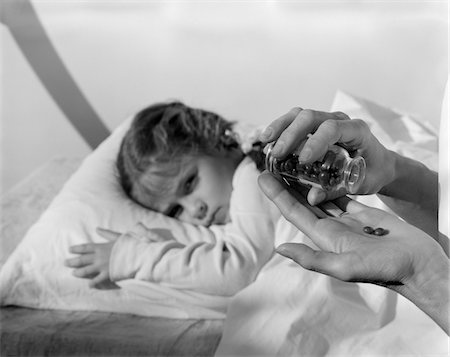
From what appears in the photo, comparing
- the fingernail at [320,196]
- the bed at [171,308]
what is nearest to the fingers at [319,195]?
the fingernail at [320,196]

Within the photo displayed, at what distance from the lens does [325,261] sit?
0.65 meters

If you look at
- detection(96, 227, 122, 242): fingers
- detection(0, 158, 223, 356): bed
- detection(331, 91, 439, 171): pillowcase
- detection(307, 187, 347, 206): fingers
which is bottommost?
detection(0, 158, 223, 356): bed

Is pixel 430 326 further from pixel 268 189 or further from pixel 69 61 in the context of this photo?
pixel 69 61

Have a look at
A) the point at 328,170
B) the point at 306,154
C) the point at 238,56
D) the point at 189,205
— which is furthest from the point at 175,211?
the point at 238,56

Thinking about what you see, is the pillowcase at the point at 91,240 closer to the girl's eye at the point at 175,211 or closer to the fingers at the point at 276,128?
the girl's eye at the point at 175,211

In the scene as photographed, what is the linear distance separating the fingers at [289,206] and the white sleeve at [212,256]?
0.34 metres

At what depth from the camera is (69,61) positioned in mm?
2189

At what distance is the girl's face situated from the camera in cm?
126

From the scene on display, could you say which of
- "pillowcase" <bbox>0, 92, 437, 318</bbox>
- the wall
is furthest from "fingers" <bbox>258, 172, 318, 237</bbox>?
the wall

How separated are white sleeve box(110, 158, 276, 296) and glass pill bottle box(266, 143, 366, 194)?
0.99ft

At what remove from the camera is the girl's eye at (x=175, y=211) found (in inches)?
50.8

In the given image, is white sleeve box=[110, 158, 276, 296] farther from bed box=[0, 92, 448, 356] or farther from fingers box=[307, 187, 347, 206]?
fingers box=[307, 187, 347, 206]

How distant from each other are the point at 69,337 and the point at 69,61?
1265mm

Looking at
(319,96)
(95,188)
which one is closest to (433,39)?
(319,96)
